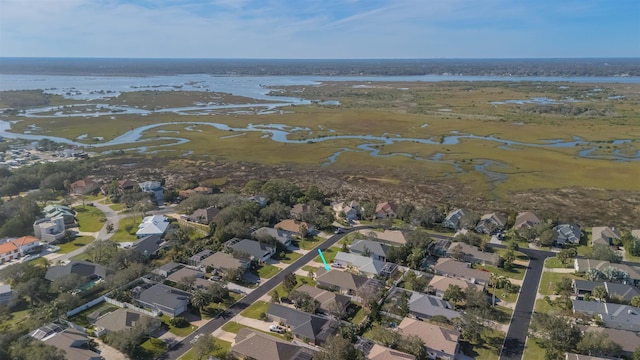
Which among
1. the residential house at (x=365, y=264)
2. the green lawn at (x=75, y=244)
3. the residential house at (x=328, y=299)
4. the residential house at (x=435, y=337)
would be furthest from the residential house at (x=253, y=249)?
the residential house at (x=435, y=337)

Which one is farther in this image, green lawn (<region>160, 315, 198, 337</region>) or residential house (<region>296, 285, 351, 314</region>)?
residential house (<region>296, 285, 351, 314</region>)

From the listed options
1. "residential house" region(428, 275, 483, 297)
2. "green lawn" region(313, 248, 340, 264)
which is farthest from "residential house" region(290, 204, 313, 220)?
"residential house" region(428, 275, 483, 297)

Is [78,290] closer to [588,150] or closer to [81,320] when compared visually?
[81,320]

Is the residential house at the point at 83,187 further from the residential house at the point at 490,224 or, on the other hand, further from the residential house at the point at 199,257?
the residential house at the point at 490,224

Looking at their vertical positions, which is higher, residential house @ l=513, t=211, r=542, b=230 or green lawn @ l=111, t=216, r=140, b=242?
residential house @ l=513, t=211, r=542, b=230

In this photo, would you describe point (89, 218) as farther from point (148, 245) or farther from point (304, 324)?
point (304, 324)

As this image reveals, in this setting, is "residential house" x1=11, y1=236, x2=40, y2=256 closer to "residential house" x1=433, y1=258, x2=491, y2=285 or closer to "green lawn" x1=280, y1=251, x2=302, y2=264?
"green lawn" x1=280, y1=251, x2=302, y2=264
